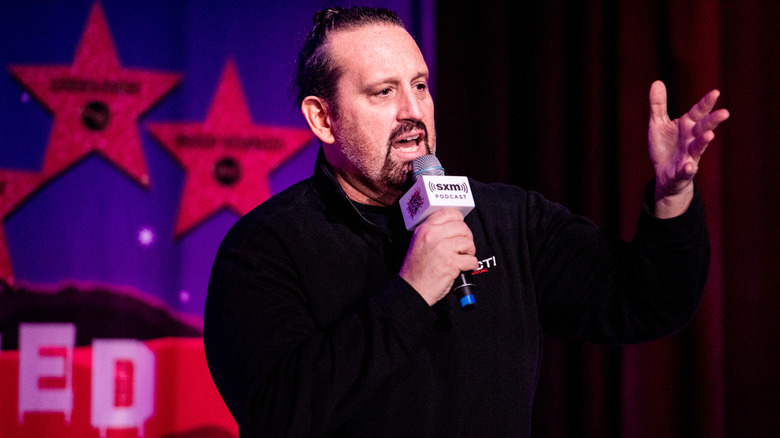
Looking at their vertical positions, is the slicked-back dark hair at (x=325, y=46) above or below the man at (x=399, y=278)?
above

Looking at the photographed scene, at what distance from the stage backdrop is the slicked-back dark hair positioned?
1184 millimetres

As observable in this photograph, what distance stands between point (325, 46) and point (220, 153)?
58.9 inches

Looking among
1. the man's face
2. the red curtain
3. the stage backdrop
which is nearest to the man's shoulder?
the man's face

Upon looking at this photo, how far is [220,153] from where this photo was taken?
2.92 m

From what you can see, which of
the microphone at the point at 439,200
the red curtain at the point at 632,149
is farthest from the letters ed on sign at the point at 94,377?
the microphone at the point at 439,200

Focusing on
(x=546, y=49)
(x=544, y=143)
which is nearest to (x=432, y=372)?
(x=544, y=143)

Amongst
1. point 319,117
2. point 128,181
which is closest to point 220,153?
point 128,181

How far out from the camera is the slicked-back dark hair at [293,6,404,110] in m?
1.53

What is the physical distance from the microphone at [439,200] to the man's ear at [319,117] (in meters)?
0.37

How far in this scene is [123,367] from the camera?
2764 millimetres

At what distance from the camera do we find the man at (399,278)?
1.11m

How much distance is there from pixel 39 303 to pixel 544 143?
7.36ft

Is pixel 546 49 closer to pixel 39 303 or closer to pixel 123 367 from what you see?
pixel 123 367

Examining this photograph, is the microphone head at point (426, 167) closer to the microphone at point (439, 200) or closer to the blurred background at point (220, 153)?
the microphone at point (439, 200)
